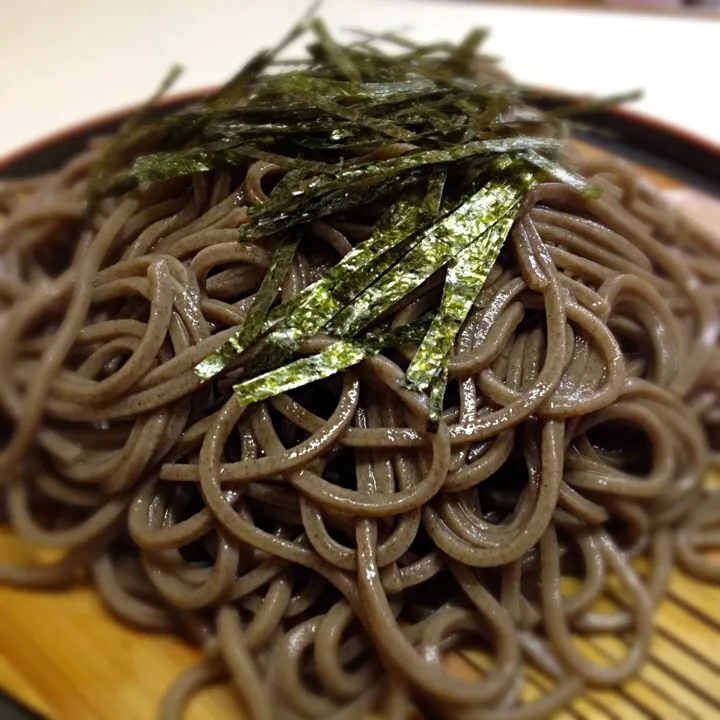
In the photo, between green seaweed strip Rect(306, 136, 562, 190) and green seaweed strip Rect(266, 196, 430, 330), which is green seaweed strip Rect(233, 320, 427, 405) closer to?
green seaweed strip Rect(266, 196, 430, 330)

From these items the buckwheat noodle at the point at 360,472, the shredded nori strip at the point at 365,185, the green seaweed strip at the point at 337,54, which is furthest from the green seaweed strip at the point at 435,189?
the green seaweed strip at the point at 337,54

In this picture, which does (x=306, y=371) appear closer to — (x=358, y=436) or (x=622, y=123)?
(x=358, y=436)

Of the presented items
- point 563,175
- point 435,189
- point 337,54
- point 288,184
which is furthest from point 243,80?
point 563,175

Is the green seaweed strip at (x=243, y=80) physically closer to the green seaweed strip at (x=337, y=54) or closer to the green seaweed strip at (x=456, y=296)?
the green seaweed strip at (x=337, y=54)

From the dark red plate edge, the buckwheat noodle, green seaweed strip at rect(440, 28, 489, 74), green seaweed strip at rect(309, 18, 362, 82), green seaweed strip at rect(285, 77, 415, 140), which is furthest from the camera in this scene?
the dark red plate edge

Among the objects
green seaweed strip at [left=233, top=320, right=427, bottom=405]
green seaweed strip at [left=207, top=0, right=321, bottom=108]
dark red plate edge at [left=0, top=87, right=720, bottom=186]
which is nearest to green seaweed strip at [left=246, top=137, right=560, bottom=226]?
green seaweed strip at [left=233, top=320, right=427, bottom=405]
